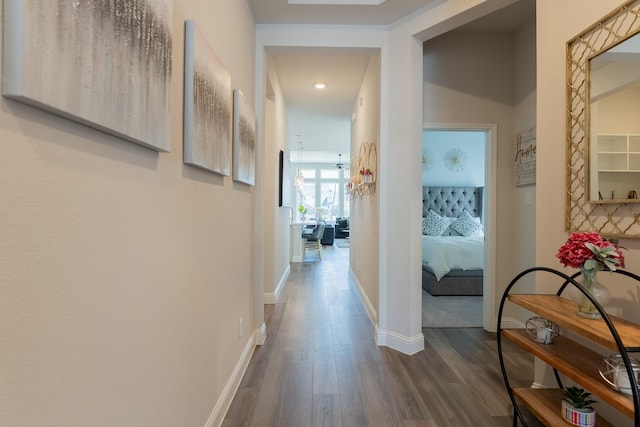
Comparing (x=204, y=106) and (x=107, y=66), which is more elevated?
(x=204, y=106)

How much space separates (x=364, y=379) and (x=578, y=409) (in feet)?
3.94

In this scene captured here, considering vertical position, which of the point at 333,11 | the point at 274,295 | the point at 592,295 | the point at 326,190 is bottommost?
the point at 274,295

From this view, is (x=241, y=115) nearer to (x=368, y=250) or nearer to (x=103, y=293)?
(x=103, y=293)

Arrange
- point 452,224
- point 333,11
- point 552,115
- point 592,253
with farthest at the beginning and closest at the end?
point 452,224
point 333,11
point 552,115
point 592,253

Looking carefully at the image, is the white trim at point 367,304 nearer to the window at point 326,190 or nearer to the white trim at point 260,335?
the white trim at point 260,335

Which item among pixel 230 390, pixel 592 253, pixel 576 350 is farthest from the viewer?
pixel 230 390

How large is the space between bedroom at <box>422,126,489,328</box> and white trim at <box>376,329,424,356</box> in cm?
98

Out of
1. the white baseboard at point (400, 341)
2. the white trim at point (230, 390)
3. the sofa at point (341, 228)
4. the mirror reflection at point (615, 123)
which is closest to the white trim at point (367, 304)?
the white baseboard at point (400, 341)

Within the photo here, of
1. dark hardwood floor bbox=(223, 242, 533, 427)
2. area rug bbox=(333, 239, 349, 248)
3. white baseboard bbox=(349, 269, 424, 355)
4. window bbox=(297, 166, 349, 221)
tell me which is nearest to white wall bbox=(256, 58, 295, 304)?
dark hardwood floor bbox=(223, 242, 533, 427)

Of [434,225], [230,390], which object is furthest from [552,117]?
[434,225]

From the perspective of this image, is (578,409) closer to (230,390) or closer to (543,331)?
(543,331)

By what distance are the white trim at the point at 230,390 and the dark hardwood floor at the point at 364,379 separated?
0.05m

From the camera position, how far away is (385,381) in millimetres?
2135

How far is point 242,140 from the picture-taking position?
2.09m
